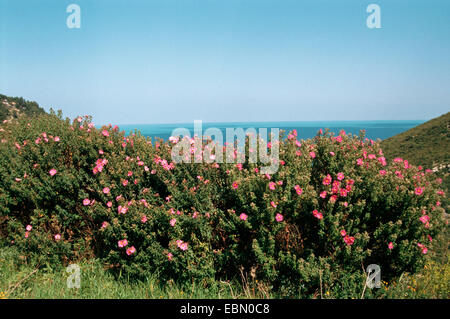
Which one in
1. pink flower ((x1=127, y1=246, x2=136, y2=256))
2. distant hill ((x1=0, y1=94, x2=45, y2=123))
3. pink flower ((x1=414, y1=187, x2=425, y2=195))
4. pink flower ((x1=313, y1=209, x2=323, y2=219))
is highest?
distant hill ((x1=0, y1=94, x2=45, y2=123))

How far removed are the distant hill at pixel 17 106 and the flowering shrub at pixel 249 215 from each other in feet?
69.1

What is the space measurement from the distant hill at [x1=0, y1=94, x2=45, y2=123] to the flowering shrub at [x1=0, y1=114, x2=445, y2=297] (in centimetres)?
2107

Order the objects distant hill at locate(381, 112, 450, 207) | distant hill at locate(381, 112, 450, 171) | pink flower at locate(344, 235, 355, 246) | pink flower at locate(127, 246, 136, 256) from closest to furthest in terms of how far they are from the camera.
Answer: pink flower at locate(344, 235, 355, 246) < pink flower at locate(127, 246, 136, 256) < distant hill at locate(381, 112, 450, 207) < distant hill at locate(381, 112, 450, 171)

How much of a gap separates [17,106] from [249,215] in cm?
2634

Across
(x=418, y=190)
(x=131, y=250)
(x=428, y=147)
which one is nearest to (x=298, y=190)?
(x=418, y=190)

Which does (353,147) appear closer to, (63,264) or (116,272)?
(116,272)

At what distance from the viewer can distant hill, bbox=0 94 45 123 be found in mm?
22000

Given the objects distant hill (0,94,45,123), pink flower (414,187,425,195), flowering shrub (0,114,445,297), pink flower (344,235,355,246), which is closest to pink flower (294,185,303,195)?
flowering shrub (0,114,445,297)

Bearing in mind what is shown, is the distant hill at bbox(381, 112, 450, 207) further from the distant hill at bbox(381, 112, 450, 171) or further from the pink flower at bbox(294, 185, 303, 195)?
the pink flower at bbox(294, 185, 303, 195)

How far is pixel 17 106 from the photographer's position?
2403 cm

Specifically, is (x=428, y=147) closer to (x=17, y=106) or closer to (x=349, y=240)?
(x=349, y=240)
